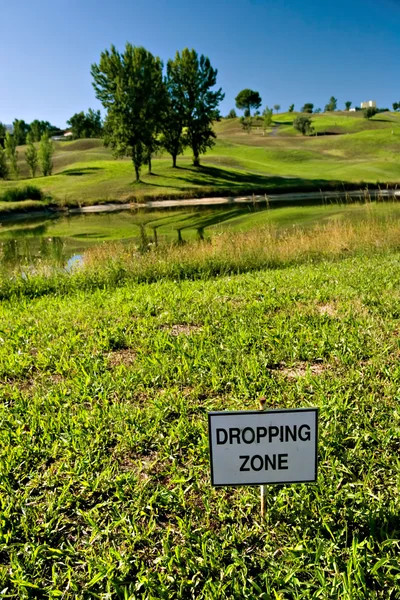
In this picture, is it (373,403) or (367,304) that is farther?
(367,304)

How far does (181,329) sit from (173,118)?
4366cm

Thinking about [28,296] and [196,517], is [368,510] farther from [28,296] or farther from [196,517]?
[28,296]

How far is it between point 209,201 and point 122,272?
93.5ft

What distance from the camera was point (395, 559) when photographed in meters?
1.92

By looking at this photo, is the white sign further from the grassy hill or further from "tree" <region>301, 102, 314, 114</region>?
"tree" <region>301, 102, 314, 114</region>

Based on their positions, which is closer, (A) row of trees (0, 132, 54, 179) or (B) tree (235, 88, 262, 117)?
(A) row of trees (0, 132, 54, 179)

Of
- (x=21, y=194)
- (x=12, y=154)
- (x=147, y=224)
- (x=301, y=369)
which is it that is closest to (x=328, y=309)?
(x=301, y=369)

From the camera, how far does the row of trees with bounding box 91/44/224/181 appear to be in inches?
1544

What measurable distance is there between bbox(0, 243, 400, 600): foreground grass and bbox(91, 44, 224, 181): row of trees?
125ft

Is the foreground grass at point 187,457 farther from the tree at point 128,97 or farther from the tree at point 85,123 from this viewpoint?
the tree at point 85,123

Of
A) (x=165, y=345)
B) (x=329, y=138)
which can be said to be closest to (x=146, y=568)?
(x=165, y=345)

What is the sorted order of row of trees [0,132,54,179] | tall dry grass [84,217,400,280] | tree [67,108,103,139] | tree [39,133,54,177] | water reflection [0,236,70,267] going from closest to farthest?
tall dry grass [84,217,400,280], water reflection [0,236,70,267], row of trees [0,132,54,179], tree [39,133,54,177], tree [67,108,103,139]

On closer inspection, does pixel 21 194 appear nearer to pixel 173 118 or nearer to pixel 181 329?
pixel 173 118

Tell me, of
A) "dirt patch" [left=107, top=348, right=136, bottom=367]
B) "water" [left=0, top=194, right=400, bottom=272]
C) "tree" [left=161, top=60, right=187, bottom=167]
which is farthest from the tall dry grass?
"tree" [left=161, top=60, right=187, bottom=167]
